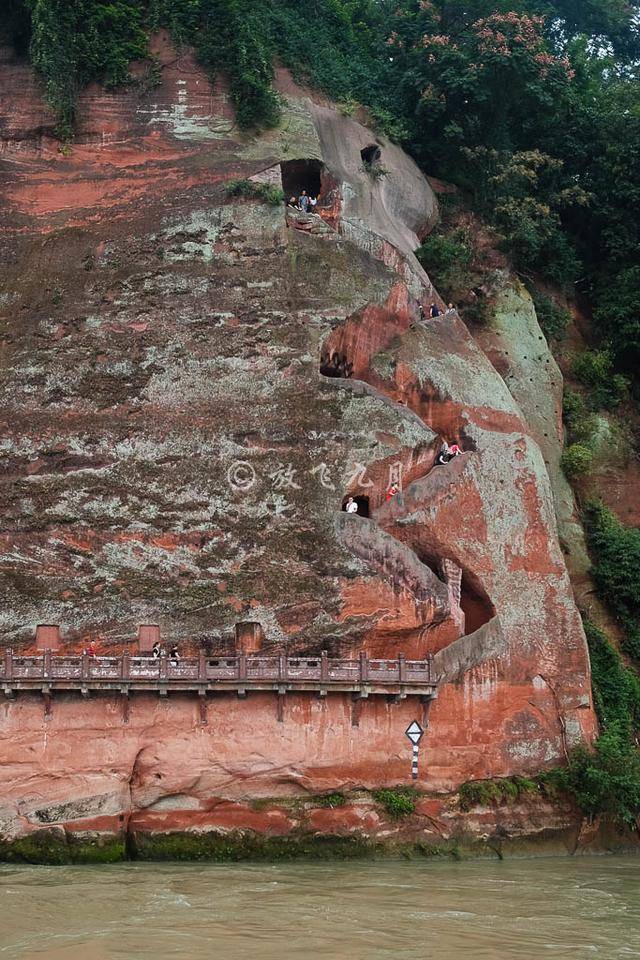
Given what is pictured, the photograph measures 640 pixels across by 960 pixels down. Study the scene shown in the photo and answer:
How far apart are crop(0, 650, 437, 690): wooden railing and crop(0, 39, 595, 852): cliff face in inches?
26.8

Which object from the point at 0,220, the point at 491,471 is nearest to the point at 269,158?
the point at 0,220

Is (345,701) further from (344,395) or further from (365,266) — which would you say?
(365,266)

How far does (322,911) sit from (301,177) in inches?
904

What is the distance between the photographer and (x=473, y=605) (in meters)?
32.0

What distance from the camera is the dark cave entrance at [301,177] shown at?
37697 mm

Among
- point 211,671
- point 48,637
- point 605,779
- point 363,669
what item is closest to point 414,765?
point 363,669

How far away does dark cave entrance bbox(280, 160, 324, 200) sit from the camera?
124 feet

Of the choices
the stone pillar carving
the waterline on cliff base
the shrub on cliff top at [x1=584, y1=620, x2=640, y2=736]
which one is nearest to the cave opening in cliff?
the stone pillar carving

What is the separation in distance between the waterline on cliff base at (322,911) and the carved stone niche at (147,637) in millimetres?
4943

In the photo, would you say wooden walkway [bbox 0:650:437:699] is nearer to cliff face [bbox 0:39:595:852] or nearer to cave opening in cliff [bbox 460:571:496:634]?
cliff face [bbox 0:39:595:852]

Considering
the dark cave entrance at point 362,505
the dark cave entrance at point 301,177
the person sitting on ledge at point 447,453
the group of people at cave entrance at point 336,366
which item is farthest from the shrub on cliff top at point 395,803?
the dark cave entrance at point 301,177

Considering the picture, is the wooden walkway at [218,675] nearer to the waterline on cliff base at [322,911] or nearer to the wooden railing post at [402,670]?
the wooden railing post at [402,670]

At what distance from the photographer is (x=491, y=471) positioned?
32.7 metres

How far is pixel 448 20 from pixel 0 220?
18236 millimetres
